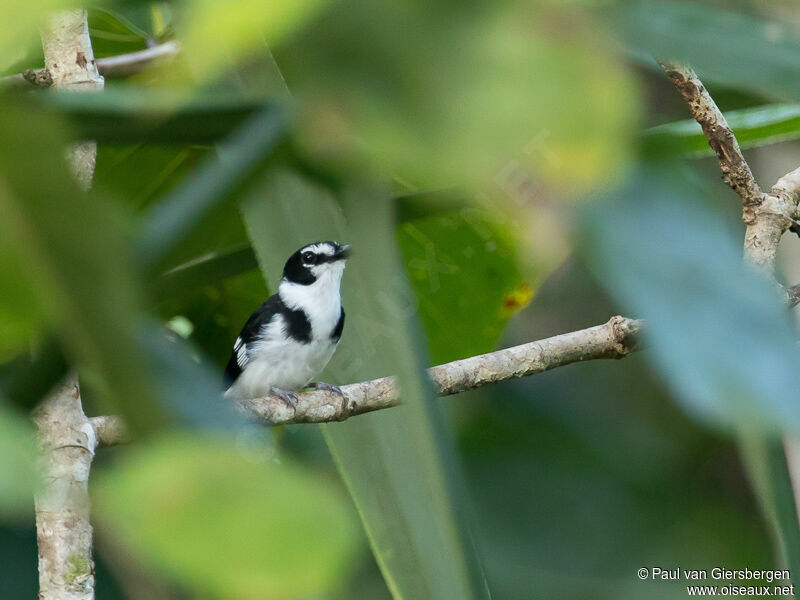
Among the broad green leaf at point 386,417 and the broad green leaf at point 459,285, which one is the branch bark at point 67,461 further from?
the broad green leaf at point 459,285

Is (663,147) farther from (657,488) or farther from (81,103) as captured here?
(657,488)

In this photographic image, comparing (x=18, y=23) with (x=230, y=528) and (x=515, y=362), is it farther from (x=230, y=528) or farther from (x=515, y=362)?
(x=515, y=362)

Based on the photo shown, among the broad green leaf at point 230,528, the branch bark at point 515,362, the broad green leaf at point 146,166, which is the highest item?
the broad green leaf at point 146,166

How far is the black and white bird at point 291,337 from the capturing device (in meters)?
1.74

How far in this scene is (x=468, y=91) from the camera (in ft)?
0.33

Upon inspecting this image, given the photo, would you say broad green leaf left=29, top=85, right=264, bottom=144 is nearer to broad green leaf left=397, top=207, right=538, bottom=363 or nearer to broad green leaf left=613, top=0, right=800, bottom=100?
broad green leaf left=613, top=0, right=800, bottom=100

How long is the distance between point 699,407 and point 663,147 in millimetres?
68

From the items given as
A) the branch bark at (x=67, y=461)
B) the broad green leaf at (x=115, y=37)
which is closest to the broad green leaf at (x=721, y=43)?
the branch bark at (x=67, y=461)

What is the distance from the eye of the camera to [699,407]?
101 millimetres

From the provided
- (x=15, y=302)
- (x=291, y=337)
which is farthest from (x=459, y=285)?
(x=15, y=302)

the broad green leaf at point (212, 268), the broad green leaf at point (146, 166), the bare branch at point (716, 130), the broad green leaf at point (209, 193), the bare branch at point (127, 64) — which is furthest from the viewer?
the bare branch at point (127, 64)

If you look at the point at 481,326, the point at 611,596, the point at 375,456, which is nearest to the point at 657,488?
the point at 611,596

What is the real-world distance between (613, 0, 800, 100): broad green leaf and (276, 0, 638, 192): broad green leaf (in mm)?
22

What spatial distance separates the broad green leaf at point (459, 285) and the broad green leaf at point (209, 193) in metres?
0.83
